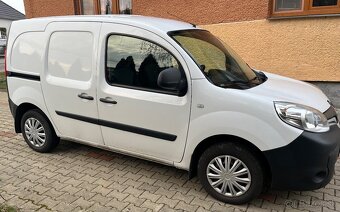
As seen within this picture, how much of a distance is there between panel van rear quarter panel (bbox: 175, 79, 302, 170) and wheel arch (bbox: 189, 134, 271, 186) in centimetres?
7

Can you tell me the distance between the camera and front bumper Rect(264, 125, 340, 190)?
2.71m

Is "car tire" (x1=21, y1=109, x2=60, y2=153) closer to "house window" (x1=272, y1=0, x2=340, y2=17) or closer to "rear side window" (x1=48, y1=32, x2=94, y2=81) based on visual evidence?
"rear side window" (x1=48, y1=32, x2=94, y2=81)

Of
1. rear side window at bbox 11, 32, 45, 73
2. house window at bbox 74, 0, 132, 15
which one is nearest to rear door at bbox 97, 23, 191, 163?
rear side window at bbox 11, 32, 45, 73

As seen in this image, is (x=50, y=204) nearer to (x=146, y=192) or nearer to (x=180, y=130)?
(x=146, y=192)

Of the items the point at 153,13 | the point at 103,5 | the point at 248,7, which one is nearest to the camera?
the point at 248,7

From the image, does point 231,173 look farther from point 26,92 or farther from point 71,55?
point 26,92

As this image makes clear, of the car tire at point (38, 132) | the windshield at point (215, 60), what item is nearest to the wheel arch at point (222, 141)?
the windshield at point (215, 60)

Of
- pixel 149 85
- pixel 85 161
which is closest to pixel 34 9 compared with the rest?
pixel 85 161

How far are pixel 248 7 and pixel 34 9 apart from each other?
259 inches

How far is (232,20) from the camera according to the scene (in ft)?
22.7

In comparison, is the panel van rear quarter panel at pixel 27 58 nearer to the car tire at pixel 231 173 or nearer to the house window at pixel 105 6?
the car tire at pixel 231 173

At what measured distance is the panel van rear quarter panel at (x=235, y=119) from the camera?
2.77 metres

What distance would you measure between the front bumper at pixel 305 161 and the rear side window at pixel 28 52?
9.53 feet

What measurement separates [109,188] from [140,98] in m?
1.02
